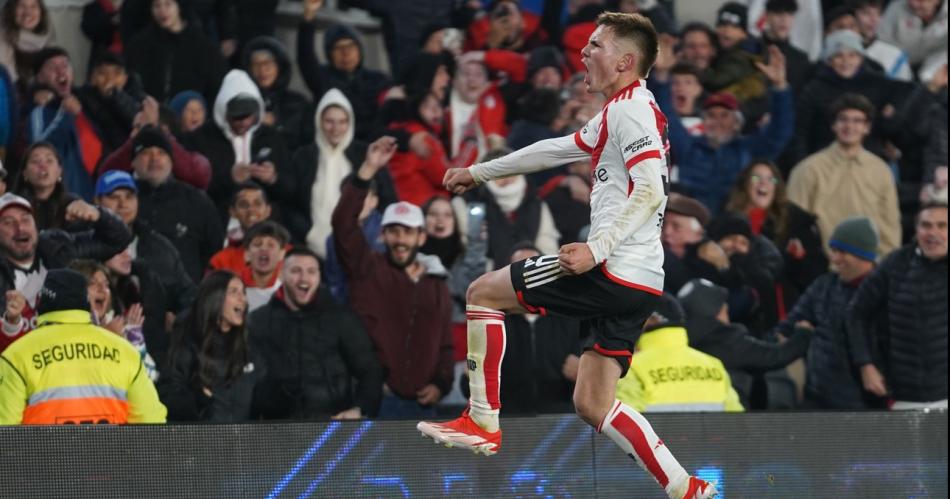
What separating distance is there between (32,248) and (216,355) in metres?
1.20

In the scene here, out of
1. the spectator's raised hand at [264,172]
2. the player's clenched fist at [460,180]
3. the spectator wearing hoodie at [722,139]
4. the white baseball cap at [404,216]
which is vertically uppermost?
the spectator wearing hoodie at [722,139]

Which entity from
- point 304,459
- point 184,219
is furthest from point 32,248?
point 304,459

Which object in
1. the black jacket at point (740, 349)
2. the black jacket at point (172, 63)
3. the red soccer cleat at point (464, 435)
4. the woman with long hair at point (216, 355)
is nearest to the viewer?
the red soccer cleat at point (464, 435)

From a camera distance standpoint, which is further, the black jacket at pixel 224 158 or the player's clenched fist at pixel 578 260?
the black jacket at pixel 224 158

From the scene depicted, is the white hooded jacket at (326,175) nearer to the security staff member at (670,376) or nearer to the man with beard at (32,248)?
the man with beard at (32,248)

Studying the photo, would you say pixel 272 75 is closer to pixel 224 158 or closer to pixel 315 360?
pixel 224 158

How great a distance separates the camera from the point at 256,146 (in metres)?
11.6

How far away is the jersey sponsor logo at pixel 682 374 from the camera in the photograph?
9.28 meters

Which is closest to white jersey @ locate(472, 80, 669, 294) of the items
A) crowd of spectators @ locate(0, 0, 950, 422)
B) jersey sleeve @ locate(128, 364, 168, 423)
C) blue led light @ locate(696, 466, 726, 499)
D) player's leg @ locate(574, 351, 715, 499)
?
player's leg @ locate(574, 351, 715, 499)

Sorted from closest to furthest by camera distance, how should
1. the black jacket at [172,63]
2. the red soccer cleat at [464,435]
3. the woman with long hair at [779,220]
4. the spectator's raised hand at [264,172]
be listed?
the red soccer cleat at [464,435] < the spectator's raised hand at [264,172] < the black jacket at [172,63] < the woman with long hair at [779,220]

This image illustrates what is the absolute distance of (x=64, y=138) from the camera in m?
11.2

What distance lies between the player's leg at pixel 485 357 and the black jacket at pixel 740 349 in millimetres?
3764

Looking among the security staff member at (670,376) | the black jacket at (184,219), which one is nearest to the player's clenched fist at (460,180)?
the security staff member at (670,376)

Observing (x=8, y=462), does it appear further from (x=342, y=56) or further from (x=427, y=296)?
(x=342, y=56)
